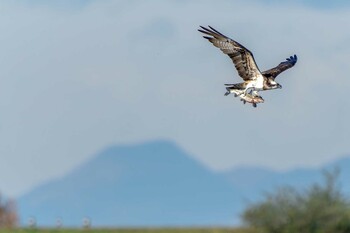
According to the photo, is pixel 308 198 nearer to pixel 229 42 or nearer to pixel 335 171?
pixel 335 171

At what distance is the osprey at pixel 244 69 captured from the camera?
1505 centimetres

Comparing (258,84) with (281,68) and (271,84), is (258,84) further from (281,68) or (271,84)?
(281,68)

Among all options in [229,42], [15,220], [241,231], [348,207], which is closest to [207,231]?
[241,231]

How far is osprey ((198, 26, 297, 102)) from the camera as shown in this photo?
49.4 feet

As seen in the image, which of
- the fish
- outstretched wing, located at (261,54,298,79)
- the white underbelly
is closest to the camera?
the fish

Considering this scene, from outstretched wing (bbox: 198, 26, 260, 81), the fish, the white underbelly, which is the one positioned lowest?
the fish

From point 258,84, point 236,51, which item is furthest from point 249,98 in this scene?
point 236,51

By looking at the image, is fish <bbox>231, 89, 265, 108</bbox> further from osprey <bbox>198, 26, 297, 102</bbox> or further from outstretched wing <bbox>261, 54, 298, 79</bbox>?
outstretched wing <bbox>261, 54, 298, 79</bbox>

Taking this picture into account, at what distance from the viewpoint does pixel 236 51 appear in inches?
649

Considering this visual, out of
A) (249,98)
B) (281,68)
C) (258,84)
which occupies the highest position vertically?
(281,68)

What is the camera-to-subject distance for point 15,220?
7038 centimetres

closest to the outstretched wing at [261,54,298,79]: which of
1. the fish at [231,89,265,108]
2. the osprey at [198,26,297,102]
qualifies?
the osprey at [198,26,297,102]

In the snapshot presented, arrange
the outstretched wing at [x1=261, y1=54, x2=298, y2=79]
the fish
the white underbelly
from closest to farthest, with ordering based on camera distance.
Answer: the fish < the white underbelly < the outstretched wing at [x1=261, y1=54, x2=298, y2=79]

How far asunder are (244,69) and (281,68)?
1.56m
